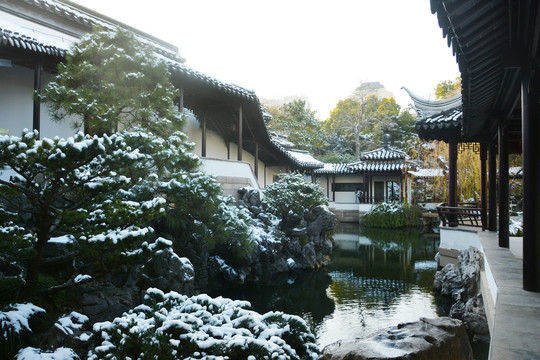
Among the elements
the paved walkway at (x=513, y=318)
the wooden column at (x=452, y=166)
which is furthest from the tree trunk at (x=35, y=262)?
the wooden column at (x=452, y=166)

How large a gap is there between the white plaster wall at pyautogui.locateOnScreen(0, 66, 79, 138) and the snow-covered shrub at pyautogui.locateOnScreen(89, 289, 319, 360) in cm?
598

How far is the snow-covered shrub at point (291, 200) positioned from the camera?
11.9m

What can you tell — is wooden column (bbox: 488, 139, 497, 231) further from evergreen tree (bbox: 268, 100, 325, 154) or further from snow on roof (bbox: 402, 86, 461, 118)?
evergreen tree (bbox: 268, 100, 325, 154)

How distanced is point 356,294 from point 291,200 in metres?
4.28

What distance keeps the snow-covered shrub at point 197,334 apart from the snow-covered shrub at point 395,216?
18292mm

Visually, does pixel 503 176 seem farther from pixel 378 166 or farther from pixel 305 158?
pixel 378 166

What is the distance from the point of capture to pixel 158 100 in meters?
7.02

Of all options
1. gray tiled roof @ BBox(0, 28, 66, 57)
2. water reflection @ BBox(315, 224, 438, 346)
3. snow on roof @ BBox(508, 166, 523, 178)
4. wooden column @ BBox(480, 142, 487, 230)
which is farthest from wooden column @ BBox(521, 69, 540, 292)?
snow on roof @ BBox(508, 166, 523, 178)

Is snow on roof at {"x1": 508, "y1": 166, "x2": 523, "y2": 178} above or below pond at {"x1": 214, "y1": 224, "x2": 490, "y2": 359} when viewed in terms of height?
above

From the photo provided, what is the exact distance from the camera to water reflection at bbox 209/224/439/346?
6527mm

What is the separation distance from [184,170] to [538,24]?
16.8ft

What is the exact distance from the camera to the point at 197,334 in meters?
2.92

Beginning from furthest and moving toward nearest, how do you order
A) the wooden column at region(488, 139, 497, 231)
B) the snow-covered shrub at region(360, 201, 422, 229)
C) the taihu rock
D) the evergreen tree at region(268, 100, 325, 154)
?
1. the evergreen tree at region(268, 100, 325, 154)
2. the snow-covered shrub at region(360, 201, 422, 229)
3. the wooden column at region(488, 139, 497, 231)
4. the taihu rock

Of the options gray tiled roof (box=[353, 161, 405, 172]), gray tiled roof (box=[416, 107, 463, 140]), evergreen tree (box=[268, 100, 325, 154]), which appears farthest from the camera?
evergreen tree (box=[268, 100, 325, 154])
